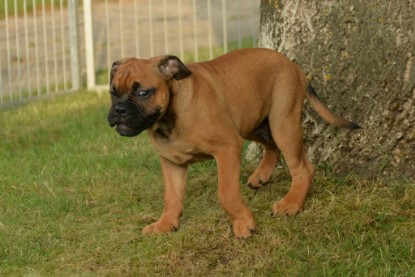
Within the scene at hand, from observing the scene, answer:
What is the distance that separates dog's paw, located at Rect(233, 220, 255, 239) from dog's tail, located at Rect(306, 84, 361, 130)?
108 cm

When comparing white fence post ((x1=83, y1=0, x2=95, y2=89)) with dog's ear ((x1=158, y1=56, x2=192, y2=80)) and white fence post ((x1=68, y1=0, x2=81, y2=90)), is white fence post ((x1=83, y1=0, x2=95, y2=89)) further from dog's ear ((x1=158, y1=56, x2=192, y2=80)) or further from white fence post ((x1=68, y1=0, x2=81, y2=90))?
dog's ear ((x1=158, y1=56, x2=192, y2=80))

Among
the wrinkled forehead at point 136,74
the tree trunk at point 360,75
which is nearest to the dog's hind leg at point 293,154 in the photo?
the tree trunk at point 360,75

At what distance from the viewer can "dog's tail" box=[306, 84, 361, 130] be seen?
631 centimetres

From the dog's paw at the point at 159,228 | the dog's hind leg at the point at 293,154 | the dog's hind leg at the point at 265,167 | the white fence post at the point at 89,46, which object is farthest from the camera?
the white fence post at the point at 89,46

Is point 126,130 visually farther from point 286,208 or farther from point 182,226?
point 286,208

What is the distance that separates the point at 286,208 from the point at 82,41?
9.42 m

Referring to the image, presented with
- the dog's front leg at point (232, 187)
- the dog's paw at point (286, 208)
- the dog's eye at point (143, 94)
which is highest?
the dog's eye at point (143, 94)

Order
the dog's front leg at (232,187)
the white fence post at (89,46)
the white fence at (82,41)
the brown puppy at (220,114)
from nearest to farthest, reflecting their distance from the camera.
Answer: the brown puppy at (220,114) < the dog's front leg at (232,187) < the white fence at (82,41) < the white fence post at (89,46)

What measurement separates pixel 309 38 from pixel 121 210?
1.81 m

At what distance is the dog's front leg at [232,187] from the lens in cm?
561

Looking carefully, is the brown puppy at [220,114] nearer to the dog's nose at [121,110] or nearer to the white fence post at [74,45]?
the dog's nose at [121,110]

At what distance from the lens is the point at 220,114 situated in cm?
570

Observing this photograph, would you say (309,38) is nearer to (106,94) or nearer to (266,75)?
(266,75)

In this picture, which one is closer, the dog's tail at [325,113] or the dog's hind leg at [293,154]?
the dog's hind leg at [293,154]
